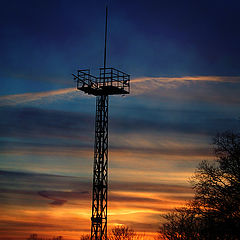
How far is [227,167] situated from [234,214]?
3.77 m

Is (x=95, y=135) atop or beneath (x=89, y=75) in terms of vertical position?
beneath

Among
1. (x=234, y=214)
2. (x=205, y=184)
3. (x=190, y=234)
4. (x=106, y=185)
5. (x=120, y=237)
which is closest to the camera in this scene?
(x=234, y=214)

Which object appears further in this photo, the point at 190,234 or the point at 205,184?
the point at 190,234

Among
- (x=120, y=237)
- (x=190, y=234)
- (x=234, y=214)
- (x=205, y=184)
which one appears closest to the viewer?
(x=234, y=214)

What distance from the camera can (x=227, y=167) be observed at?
1344 inches

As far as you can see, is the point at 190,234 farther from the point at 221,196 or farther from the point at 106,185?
the point at 106,185

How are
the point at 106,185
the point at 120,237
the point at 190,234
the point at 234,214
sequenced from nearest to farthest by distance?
the point at 234,214 < the point at 190,234 < the point at 106,185 < the point at 120,237

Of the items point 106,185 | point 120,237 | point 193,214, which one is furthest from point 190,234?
point 120,237

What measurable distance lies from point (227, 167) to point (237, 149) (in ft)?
5.74

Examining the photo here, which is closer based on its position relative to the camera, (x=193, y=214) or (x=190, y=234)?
(x=193, y=214)

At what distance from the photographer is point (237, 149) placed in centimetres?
3472

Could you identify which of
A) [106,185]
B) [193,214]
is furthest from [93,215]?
[193,214]

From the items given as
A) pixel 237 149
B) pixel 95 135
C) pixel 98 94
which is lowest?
pixel 237 149

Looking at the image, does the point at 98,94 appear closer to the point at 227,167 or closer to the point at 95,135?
the point at 95,135
